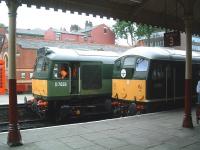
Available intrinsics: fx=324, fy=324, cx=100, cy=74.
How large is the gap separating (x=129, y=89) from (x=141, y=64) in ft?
4.00

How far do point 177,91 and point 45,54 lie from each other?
252 inches

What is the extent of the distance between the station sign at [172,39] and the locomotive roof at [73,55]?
5394mm

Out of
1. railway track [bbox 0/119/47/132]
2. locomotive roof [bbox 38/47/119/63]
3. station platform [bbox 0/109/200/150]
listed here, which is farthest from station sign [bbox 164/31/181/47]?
railway track [bbox 0/119/47/132]

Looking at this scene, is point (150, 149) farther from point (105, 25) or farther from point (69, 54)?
point (105, 25)

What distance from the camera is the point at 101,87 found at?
16078mm

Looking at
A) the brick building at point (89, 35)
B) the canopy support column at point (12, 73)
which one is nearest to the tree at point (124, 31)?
the brick building at point (89, 35)

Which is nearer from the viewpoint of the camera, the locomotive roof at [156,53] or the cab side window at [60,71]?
the locomotive roof at [156,53]

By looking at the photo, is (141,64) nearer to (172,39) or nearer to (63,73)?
(63,73)

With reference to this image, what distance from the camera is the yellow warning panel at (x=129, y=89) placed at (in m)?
13.7

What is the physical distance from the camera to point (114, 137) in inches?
336

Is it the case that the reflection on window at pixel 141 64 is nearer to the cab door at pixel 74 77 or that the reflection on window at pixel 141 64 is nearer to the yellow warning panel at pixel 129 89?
the yellow warning panel at pixel 129 89

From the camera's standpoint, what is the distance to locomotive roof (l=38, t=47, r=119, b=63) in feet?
47.4

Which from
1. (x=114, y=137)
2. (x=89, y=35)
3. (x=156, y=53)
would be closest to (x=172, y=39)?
(x=156, y=53)

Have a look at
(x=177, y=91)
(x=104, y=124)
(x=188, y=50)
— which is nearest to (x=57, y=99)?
(x=104, y=124)
